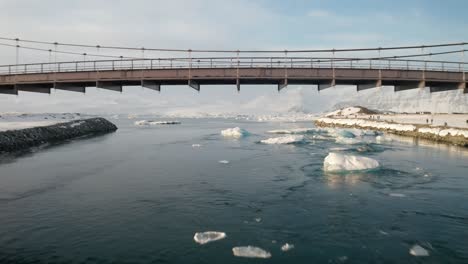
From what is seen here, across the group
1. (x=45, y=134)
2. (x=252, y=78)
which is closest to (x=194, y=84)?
(x=252, y=78)

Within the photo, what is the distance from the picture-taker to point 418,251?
335 inches

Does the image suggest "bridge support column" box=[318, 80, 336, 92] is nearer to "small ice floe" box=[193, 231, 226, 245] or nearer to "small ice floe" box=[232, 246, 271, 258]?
"small ice floe" box=[193, 231, 226, 245]

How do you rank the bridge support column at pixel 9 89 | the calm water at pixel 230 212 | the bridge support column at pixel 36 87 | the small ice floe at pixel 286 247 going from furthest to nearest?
the bridge support column at pixel 9 89 → the bridge support column at pixel 36 87 → the small ice floe at pixel 286 247 → the calm water at pixel 230 212

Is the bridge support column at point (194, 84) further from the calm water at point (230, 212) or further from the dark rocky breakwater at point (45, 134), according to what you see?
the dark rocky breakwater at point (45, 134)

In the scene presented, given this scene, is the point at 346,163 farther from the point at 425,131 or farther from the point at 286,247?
the point at 425,131

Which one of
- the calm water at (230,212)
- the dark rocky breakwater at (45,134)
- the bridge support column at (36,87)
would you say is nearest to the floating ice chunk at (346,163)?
the calm water at (230,212)

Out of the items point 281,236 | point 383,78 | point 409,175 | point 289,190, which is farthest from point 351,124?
point 281,236

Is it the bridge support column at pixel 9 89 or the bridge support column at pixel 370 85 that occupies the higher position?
the bridge support column at pixel 370 85

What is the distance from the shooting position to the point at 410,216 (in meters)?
11.3

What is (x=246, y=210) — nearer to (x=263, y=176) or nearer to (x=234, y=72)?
(x=263, y=176)

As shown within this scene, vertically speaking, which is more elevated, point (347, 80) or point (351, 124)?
point (347, 80)

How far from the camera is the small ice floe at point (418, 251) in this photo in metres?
8.34

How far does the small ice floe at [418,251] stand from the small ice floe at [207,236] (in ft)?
15.9

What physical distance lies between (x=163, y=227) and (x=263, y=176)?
339 inches
